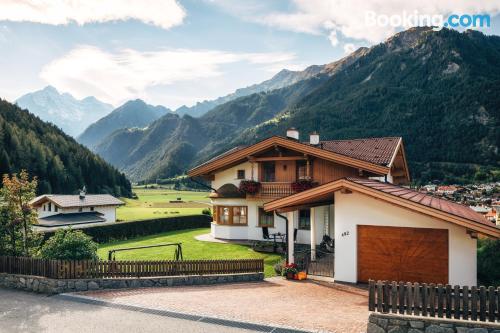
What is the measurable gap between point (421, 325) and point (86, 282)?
12.1 m

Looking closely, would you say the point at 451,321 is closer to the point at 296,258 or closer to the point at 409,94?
the point at 296,258

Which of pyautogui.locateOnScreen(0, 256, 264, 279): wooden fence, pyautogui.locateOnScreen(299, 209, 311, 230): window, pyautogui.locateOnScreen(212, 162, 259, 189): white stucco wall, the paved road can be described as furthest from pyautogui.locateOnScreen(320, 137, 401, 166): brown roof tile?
the paved road

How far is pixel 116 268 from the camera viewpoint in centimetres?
1678

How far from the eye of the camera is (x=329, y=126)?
198 metres

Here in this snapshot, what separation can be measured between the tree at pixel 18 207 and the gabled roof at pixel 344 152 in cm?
1546

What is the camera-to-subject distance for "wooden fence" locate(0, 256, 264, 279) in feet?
52.4

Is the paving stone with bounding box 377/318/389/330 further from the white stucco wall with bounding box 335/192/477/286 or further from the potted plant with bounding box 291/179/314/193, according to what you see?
the potted plant with bounding box 291/179/314/193

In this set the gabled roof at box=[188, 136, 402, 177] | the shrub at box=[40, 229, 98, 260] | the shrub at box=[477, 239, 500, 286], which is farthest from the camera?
the gabled roof at box=[188, 136, 402, 177]

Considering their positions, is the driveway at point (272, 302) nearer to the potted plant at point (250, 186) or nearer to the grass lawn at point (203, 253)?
the grass lawn at point (203, 253)

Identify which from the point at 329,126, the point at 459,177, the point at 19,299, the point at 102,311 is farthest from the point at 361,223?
the point at 329,126

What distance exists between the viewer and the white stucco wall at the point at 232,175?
3228 centimetres

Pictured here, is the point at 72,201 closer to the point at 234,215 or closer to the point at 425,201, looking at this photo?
the point at 234,215

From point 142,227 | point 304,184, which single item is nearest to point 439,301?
point 304,184

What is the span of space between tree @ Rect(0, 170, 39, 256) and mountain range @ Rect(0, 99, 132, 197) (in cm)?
7654
